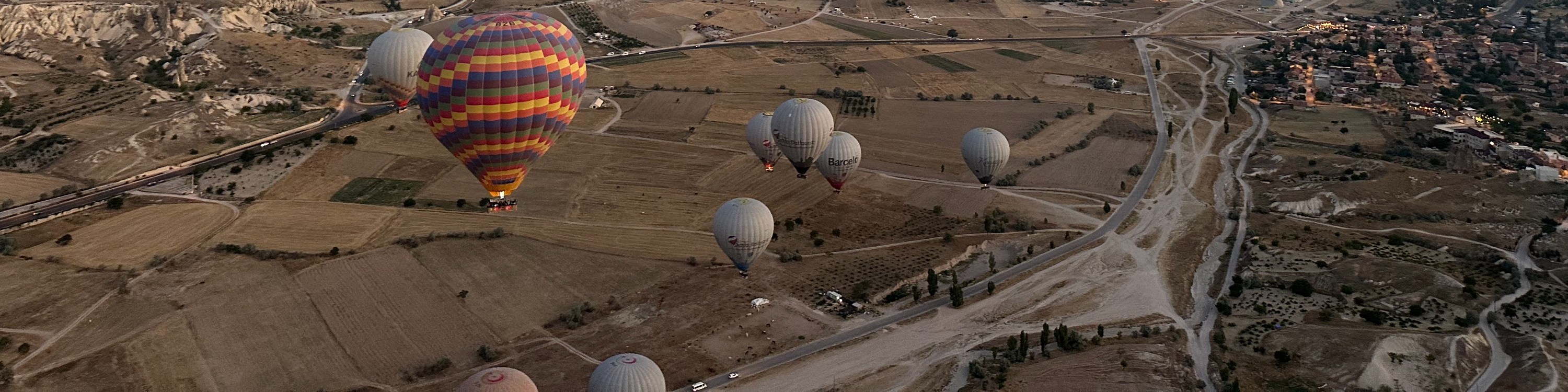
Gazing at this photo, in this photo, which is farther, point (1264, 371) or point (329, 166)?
point (329, 166)

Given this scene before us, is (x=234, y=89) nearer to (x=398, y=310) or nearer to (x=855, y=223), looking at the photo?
(x=398, y=310)

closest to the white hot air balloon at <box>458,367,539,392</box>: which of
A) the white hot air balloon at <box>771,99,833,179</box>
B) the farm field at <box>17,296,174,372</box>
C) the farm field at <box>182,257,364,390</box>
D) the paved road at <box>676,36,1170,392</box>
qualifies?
the paved road at <box>676,36,1170,392</box>

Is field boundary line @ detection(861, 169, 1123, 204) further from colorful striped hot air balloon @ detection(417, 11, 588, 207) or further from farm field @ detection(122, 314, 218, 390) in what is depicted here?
farm field @ detection(122, 314, 218, 390)

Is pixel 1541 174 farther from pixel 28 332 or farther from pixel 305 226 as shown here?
pixel 28 332

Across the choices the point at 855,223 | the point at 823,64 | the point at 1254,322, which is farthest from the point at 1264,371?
the point at 823,64

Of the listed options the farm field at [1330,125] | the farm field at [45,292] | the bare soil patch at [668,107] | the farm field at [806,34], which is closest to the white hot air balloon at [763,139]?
the bare soil patch at [668,107]

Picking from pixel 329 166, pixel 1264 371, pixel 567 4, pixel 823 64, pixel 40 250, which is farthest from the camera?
pixel 567 4

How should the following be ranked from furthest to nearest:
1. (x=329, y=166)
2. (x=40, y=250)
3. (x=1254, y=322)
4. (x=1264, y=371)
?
(x=329, y=166) → (x=40, y=250) → (x=1254, y=322) → (x=1264, y=371)
